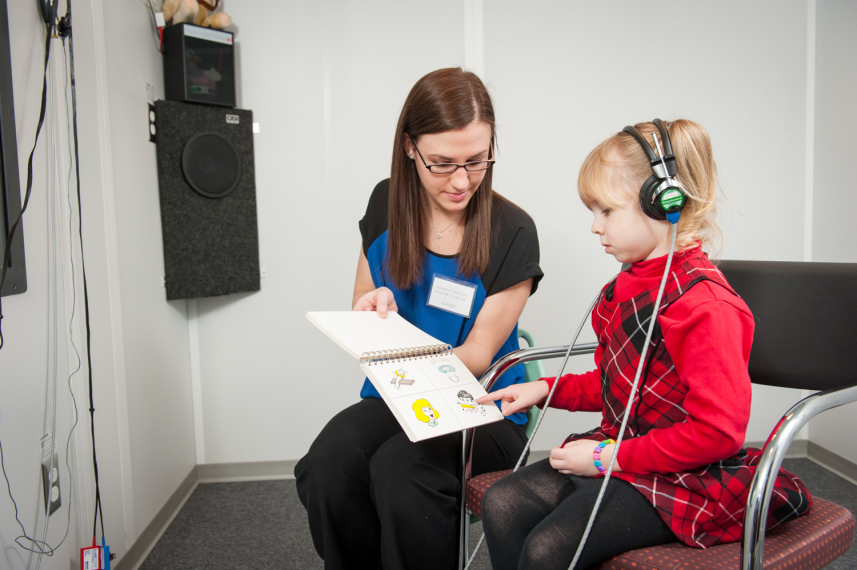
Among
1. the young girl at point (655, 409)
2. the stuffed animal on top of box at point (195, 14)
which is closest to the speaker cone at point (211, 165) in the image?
the stuffed animal on top of box at point (195, 14)

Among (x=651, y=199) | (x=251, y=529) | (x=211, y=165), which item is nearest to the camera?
(x=651, y=199)

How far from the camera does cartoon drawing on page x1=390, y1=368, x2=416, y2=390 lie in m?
0.91

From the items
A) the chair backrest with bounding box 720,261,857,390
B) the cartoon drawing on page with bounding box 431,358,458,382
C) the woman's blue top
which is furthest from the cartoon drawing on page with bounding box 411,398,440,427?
the chair backrest with bounding box 720,261,857,390

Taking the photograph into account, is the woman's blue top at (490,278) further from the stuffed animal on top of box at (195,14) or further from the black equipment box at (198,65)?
the stuffed animal on top of box at (195,14)

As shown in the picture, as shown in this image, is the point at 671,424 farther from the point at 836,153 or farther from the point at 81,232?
the point at 836,153

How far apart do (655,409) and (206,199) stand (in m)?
1.66

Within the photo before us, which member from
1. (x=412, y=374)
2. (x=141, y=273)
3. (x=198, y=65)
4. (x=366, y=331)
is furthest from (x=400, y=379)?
(x=198, y=65)

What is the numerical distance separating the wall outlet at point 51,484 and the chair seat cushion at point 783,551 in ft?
3.80

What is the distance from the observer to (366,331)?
1034 millimetres

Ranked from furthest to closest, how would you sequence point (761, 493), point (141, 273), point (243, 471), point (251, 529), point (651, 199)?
point (243, 471) → point (251, 529) → point (141, 273) → point (651, 199) → point (761, 493)

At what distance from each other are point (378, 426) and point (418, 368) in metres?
0.22

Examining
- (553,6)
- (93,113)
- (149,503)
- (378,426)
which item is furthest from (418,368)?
(553,6)

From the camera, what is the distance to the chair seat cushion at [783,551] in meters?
0.72

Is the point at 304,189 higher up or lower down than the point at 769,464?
higher up
